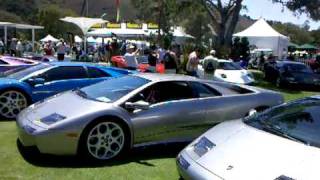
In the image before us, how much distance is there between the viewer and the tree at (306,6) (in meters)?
26.2

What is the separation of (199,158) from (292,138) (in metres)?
0.84

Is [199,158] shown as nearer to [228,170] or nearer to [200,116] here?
[228,170]

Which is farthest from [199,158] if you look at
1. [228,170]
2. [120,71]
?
[120,71]

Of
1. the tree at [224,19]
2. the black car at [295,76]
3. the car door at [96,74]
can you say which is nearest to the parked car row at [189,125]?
the car door at [96,74]

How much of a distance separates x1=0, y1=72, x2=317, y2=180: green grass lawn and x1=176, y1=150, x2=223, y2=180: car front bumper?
4.61ft

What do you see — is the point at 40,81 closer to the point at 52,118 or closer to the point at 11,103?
the point at 11,103

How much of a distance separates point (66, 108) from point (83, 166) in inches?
31.8

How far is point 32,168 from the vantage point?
6461 mm

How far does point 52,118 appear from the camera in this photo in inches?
262

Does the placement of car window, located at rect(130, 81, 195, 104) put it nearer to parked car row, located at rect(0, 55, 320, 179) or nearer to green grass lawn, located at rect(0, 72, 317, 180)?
parked car row, located at rect(0, 55, 320, 179)

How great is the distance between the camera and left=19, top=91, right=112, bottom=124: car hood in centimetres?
667

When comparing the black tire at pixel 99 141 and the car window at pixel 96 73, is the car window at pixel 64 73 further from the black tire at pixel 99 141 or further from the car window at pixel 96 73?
the black tire at pixel 99 141

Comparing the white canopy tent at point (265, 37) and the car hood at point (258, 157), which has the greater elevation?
the white canopy tent at point (265, 37)

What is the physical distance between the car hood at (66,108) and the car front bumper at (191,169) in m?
1.95
